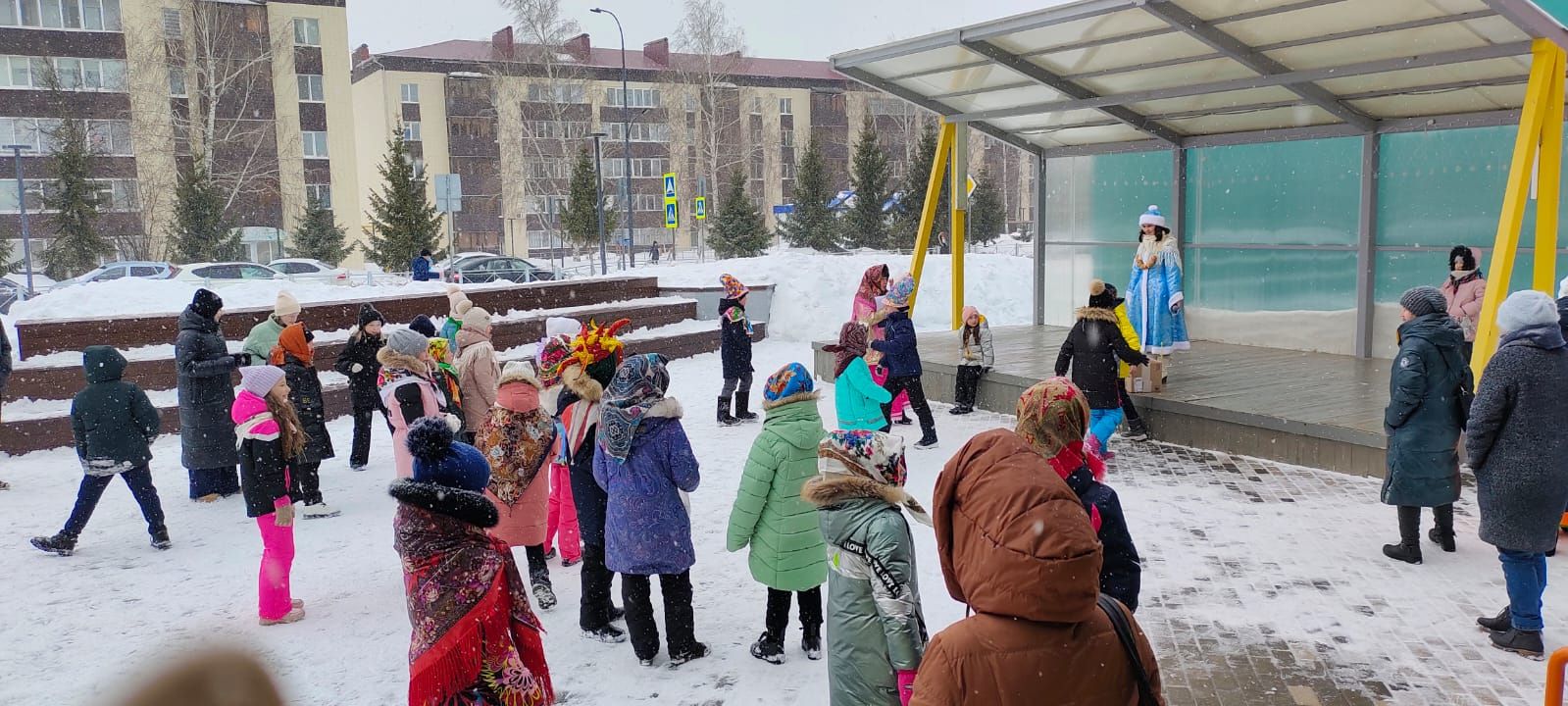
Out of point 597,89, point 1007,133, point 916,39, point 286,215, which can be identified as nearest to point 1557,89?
point 916,39

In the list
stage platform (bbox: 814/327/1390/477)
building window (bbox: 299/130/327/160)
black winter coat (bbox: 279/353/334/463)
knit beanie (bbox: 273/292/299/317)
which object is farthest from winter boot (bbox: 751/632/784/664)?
building window (bbox: 299/130/327/160)

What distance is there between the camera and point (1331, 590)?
5.73 metres

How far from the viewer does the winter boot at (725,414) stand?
37.1 ft

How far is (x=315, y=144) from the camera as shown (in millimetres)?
44062

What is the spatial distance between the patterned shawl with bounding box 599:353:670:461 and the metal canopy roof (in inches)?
264

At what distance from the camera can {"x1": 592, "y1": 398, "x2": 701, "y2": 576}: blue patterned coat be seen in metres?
4.78

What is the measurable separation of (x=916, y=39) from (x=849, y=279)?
375 inches

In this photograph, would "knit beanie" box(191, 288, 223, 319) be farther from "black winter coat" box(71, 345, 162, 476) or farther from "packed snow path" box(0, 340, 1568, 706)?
"packed snow path" box(0, 340, 1568, 706)

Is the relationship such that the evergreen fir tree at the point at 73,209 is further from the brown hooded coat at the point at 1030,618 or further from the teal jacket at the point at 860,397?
the brown hooded coat at the point at 1030,618

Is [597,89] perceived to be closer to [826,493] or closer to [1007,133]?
[1007,133]

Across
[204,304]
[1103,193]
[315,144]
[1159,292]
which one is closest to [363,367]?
[204,304]

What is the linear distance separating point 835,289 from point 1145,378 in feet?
34.4

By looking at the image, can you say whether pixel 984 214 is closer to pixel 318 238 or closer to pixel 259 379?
pixel 318 238

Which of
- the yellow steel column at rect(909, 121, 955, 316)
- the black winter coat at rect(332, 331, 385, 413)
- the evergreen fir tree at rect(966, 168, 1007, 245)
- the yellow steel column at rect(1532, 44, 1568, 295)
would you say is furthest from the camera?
the evergreen fir tree at rect(966, 168, 1007, 245)
